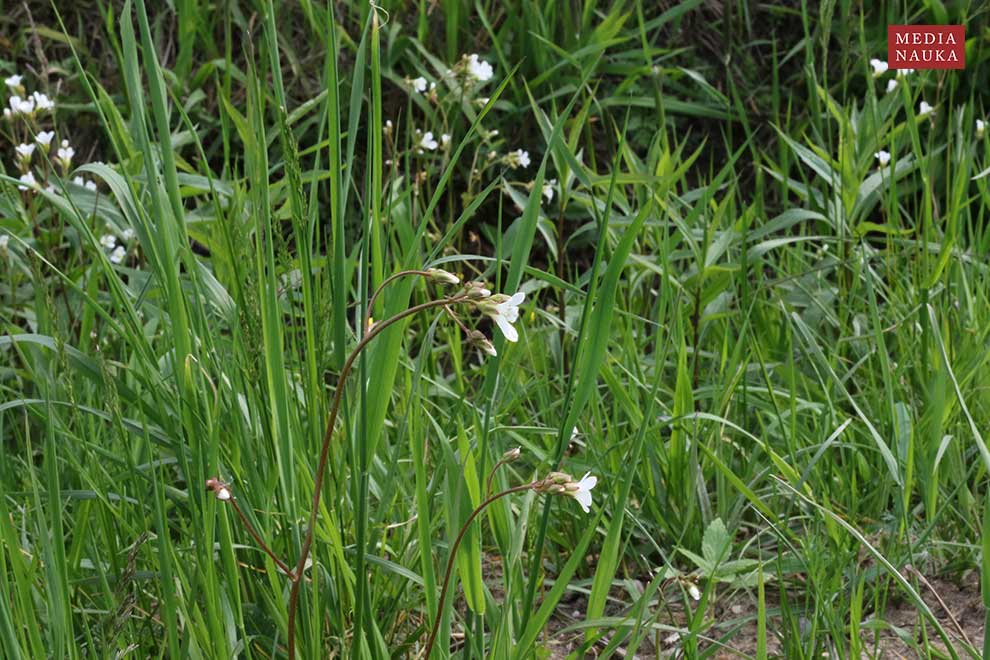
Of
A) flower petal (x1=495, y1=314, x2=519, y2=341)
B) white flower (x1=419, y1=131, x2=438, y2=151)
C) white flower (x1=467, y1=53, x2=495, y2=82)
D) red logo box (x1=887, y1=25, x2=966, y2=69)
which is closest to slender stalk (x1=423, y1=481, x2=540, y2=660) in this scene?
flower petal (x1=495, y1=314, x2=519, y2=341)

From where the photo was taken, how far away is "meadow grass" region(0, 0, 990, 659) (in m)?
1.04

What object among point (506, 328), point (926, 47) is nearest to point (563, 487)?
point (506, 328)

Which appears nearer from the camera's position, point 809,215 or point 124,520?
point 124,520

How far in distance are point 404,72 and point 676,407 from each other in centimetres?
158

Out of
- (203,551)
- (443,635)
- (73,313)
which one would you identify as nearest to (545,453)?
(443,635)

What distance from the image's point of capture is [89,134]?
283 centimetres

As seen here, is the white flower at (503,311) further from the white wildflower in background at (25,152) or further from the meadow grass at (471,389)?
the white wildflower in background at (25,152)

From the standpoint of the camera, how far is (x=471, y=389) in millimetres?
1913

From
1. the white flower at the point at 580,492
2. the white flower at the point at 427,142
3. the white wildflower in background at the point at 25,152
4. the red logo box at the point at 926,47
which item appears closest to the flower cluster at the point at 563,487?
the white flower at the point at 580,492

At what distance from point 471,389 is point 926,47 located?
1.40 meters

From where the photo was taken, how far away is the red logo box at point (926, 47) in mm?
2361

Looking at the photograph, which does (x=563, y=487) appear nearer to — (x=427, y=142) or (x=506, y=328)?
(x=506, y=328)

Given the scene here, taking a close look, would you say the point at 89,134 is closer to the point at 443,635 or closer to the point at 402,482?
the point at 402,482

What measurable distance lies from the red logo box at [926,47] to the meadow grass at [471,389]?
0.13 meters
